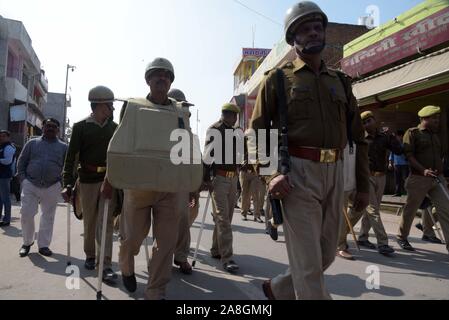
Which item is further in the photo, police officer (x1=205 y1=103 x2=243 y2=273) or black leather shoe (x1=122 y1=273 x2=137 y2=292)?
police officer (x1=205 y1=103 x2=243 y2=273)

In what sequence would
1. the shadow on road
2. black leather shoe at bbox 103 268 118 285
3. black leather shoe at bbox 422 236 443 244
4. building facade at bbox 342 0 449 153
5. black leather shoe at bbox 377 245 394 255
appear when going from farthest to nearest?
building facade at bbox 342 0 449 153, black leather shoe at bbox 422 236 443 244, black leather shoe at bbox 377 245 394 255, black leather shoe at bbox 103 268 118 285, the shadow on road

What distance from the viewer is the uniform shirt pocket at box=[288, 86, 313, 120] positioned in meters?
2.80

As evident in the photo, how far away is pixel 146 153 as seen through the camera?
11.4 feet

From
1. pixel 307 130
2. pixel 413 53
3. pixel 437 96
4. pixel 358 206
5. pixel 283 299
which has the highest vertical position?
pixel 413 53

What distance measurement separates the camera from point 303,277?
2598 millimetres

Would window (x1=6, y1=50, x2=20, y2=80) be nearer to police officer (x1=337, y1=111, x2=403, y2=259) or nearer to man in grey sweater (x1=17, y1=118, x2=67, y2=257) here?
man in grey sweater (x1=17, y1=118, x2=67, y2=257)

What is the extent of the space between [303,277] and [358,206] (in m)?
0.98

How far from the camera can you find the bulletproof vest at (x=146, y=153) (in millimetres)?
3441

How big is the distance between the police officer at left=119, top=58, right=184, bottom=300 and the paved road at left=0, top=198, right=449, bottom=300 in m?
0.47

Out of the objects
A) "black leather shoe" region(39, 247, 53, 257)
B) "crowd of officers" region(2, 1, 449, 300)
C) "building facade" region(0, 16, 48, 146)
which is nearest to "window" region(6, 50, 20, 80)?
"building facade" region(0, 16, 48, 146)

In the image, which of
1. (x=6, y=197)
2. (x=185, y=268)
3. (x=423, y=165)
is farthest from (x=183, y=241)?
(x=6, y=197)

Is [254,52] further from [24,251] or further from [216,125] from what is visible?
[24,251]
